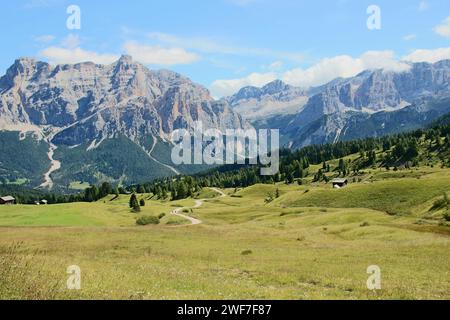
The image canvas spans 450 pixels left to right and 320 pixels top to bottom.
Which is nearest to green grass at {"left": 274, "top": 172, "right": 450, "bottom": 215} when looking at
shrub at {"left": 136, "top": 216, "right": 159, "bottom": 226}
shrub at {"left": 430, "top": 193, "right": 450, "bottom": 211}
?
shrub at {"left": 430, "top": 193, "right": 450, "bottom": 211}

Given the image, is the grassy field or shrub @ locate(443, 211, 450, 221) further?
shrub @ locate(443, 211, 450, 221)

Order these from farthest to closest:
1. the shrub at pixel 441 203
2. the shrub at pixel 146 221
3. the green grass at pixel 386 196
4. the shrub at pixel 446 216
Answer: the green grass at pixel 386 196
the shrub at pixel 146 221
the shrub at pixel 441 203
the shrub at pixel 446 216

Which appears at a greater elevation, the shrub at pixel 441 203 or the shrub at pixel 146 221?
the shrub at pixel 441 203

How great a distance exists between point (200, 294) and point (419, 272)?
59.1ft

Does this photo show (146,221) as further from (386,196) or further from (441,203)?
(441,203)

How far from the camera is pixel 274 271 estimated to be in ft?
106

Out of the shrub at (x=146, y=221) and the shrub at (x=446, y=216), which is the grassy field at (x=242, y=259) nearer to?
the shrub at (x=446, y=216)

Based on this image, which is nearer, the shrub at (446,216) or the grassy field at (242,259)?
the grassy field at (242,259)

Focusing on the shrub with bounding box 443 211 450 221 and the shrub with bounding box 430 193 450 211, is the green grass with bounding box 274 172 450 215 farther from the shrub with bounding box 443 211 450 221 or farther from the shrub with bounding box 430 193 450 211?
the shrub with bounding box 443 211 450 221

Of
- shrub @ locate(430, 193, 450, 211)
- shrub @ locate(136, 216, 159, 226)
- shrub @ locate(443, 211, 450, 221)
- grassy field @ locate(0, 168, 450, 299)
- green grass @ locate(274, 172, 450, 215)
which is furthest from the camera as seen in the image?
green grass @ locate(274, 172, 450, 215)

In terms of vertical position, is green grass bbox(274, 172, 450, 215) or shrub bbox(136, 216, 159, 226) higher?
green grass bbox(274, 172, 450, 215)

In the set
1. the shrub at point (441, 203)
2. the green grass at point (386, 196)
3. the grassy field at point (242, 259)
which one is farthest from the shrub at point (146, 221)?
the shrub at point (441, 203)
